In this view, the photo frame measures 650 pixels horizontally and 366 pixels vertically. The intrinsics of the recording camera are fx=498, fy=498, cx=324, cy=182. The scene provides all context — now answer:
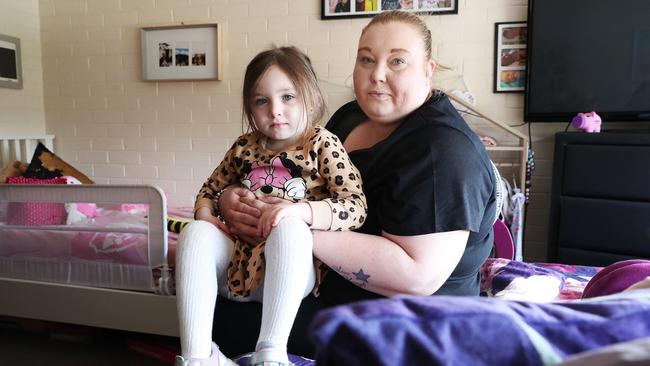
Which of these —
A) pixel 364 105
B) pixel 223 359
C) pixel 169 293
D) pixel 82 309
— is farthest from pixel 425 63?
pixel 82 309

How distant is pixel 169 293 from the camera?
2.12 m

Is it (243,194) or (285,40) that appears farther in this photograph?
(285,40)

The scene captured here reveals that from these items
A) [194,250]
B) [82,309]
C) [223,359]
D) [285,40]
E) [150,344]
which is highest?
[285,40]

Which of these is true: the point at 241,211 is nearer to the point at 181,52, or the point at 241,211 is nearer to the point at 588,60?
the point at 588,60

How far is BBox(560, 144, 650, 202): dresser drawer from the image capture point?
2.61 meters

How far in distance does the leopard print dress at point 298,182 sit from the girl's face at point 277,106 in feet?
0.17

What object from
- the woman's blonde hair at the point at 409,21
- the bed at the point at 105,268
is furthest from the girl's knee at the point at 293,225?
the bed at the point at 105,268

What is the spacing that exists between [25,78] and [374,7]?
9.49 ft

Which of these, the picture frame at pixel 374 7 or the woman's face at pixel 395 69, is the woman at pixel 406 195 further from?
the picture frame at pixel 374 7

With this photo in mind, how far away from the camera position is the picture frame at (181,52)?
3.79m

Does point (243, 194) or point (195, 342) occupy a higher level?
point (243, 194)

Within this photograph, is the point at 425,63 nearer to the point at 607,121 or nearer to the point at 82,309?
the point at 82,309

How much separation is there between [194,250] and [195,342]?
7.7 inches

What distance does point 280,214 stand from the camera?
1.09 metres
